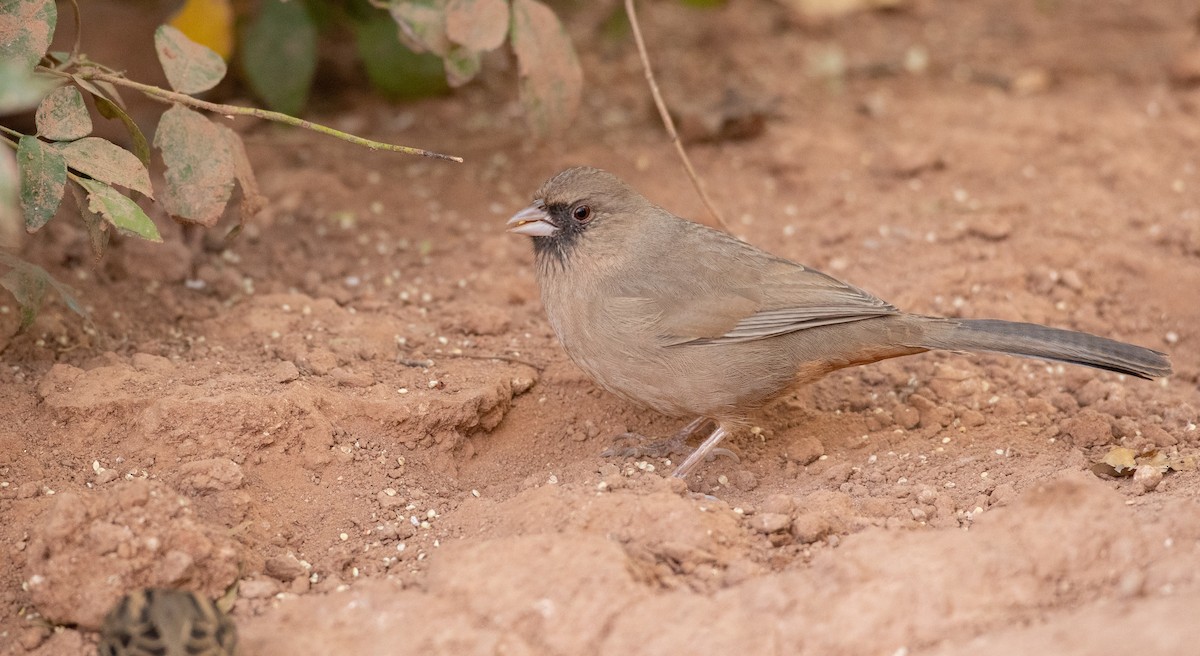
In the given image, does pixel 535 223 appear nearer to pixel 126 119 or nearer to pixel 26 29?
pixel 126 119

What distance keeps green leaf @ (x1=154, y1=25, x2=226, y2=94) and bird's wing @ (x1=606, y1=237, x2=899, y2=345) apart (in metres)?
1.64

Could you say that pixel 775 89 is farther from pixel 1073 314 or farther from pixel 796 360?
pixel 796 360

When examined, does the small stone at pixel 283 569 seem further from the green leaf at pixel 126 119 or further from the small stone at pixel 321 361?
the green leaf at pixel 126 119

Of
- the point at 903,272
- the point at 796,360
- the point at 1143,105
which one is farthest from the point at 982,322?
the point at 1143,105

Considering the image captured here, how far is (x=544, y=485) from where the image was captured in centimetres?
378

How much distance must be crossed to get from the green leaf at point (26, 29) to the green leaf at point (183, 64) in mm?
398

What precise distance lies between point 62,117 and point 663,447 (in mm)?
2442

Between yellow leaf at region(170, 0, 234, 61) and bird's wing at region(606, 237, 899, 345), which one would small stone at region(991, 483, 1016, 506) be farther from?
yellow leaf at region(170, 0, 234, 61)

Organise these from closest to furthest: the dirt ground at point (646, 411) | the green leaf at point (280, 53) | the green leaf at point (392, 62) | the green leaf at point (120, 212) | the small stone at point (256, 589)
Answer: the dirt ground at point (646, 411), the small stone at point (256, 589), the green leaf at point (120, 212), the green leaf at point (280, 53), the green leaf at point (392, 62)

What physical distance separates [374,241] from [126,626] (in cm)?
316

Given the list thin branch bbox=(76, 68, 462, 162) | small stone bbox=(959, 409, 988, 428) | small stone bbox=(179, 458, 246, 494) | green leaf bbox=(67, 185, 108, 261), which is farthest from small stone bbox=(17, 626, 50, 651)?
small stone bbox=(959, 409, 988, 428)

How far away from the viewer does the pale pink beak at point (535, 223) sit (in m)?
4.51

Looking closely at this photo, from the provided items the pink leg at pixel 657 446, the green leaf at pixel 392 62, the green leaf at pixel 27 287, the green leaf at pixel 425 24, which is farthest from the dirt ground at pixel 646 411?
the green leaf at pixel 425 24

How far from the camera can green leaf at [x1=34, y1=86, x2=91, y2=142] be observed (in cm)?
366
